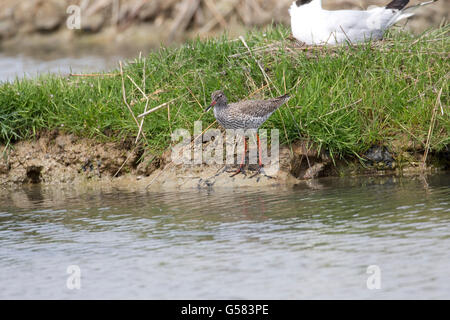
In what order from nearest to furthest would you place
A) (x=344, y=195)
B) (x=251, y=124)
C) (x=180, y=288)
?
→ (x=180, y=288)
(x=344, y=195)
(x=251, y=124)

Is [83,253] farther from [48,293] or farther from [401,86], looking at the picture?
[401,86]

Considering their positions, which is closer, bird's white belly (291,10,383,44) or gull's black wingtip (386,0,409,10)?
bird's white belly (291,10,383,44)

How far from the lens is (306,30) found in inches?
407

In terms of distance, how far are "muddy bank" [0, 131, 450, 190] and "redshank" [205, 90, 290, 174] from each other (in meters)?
0.57

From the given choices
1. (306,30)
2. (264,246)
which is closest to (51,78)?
(306,30)

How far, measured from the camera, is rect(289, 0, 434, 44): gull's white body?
10.3 m

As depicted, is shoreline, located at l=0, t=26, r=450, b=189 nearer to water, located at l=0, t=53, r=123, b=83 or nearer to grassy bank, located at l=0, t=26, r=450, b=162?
grassy bank, located at l=0, t=26, r=450, b=162

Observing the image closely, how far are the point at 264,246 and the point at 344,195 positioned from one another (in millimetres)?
1851

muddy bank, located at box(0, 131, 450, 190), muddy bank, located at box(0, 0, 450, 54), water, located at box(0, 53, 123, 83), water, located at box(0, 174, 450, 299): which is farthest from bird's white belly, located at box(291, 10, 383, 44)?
muddy bank, located at box(0, 0, 450, 54)

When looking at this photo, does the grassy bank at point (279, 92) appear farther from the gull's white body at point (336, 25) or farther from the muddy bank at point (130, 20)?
the muddy bank at point (130, 20)

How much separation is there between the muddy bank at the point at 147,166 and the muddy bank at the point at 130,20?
1102 cm

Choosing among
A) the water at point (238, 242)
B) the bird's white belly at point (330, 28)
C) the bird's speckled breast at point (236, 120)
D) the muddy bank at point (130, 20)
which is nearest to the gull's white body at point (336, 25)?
the bird's white belly at point (330, 28)

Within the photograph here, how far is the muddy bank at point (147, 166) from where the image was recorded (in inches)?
337

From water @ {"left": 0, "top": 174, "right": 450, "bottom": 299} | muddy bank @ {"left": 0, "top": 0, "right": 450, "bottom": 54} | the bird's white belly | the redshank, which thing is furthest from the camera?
muddy bank @ {"left": 0, "top": 0, "right": 450, "bottom": 54}
